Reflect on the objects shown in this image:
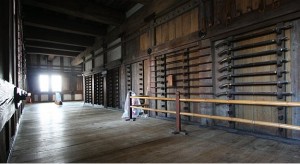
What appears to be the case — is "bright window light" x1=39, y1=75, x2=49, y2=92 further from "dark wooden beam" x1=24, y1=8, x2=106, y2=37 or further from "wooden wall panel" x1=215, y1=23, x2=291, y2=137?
"wooden wall panel" x1=215, y1=23, x2=291, y2=137

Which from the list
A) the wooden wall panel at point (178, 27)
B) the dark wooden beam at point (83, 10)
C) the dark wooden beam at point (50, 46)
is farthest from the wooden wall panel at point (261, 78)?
the dark wooden beam at point (50, 46)

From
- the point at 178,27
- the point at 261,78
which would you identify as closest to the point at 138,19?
the point at 178,27

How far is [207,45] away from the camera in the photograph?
13.9 feet

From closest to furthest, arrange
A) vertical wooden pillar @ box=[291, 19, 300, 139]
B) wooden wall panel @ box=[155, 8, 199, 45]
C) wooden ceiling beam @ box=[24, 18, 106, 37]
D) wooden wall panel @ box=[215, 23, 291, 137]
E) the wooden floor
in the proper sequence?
the wooden floor, vertical wooden pillar @ box=[291, 19, 300, 139], wooden wall panel @ box=[215, 23, 291, 137], wooden wall panel @ box=[155, 8, 199, 45], wooden ceiling beam @ box=[24, 18, 106, 37]

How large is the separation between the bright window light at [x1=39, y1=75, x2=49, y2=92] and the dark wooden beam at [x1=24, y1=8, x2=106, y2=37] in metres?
9.02

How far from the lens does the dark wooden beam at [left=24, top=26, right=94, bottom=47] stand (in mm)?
9150

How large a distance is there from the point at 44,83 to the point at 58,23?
32.0 ft

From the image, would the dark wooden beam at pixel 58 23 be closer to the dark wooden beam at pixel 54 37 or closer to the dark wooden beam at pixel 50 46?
the dark wooden beam at pixel 54 37

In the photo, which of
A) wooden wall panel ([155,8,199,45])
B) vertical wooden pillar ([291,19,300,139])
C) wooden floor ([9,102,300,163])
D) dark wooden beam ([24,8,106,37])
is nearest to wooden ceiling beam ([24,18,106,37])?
dark wooden beam ([24,8,106,37])

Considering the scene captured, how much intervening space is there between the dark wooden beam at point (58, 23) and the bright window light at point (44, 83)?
9016 mm

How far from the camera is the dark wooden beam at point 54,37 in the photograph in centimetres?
915

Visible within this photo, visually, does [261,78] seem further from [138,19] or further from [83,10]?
[83,10]

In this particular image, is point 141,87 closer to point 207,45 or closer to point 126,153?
point 207,45

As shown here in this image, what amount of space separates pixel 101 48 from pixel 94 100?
9.89ft
